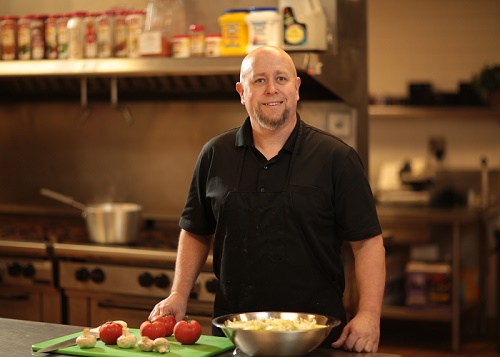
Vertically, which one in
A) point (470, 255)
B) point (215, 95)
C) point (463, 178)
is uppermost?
point (215, 95)

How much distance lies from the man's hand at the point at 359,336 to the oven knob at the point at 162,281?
156 cm

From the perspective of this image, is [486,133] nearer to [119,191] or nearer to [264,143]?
[119,191]

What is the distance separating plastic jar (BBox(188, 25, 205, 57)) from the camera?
13.0ft

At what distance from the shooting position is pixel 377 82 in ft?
22.7

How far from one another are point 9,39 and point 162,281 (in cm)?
155

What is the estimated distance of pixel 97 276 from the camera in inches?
156

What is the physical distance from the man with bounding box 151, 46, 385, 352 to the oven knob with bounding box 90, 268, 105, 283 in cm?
130

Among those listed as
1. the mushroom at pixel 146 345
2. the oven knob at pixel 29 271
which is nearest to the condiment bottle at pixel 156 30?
the oven knob at pixel 29 271

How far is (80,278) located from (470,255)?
362 cm

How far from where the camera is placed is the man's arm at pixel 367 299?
2.33 metres

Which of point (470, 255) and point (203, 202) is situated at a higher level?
point (203, 202)

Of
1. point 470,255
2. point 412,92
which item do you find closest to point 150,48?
point 412,92

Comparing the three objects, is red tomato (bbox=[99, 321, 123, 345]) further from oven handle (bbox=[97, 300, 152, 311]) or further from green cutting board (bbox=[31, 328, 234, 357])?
oven handle (bbox=[97, 300, 152, 311])

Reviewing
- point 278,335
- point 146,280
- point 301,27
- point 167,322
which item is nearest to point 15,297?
point 146,280
